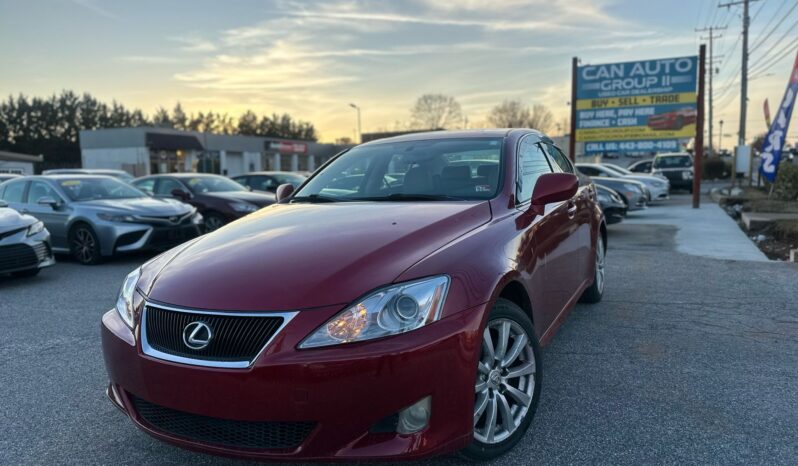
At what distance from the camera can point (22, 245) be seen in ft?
22.4

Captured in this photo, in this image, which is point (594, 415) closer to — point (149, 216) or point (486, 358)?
point (486, 358)

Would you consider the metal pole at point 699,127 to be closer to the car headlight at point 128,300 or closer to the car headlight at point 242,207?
the car headlight at point 242,207

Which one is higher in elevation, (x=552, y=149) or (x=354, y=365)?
(x=552, y=149)

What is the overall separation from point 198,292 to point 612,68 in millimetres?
17479

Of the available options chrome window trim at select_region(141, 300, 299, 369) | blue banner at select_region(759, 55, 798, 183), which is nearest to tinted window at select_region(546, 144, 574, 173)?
chrome window trim at select_region(141, 300, 299, 369)

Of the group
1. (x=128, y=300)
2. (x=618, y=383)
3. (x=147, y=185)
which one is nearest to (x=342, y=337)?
(x=128, y=300)

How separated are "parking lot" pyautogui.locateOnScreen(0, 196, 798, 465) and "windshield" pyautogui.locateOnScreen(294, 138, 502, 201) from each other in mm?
1329

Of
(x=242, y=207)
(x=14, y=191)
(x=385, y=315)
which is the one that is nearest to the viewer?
(x=385, y=315)

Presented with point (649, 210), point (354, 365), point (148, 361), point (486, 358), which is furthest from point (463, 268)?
point (649, 210)

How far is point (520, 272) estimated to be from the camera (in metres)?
2.84

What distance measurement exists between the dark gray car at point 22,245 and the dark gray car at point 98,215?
985 mm

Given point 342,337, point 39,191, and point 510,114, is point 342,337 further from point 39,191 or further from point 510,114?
point 510,114

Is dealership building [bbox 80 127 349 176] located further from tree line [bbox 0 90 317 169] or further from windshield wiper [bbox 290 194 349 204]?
windshield wiper [bbox 290 194 349 204]

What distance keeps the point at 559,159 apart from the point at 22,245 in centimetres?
631
